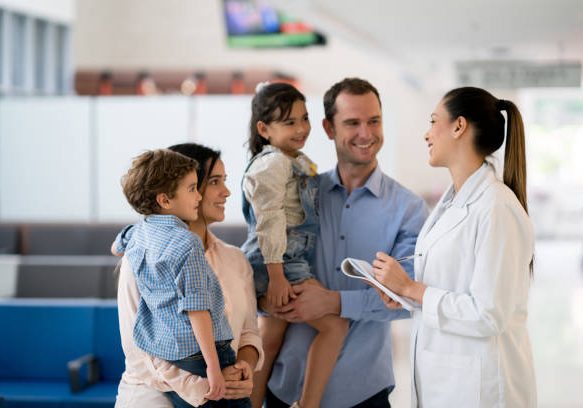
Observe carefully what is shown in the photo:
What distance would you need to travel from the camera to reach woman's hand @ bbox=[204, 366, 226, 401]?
7.27 ft

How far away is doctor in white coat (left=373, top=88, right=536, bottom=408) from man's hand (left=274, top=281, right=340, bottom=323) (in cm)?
33

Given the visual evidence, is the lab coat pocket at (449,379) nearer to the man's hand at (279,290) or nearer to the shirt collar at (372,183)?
the man's hand at (279,290)

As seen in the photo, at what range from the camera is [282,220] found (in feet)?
8.54

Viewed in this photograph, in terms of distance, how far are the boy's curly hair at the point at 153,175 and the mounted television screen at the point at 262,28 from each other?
11.3m

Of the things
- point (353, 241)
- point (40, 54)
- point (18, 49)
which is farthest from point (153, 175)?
point (40, 54)

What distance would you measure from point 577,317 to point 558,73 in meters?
4.50

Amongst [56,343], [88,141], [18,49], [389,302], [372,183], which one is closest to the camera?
[389,302]

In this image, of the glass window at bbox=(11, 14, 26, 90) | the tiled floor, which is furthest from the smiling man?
the glass window at bbox=(11, 14, 26, 90)

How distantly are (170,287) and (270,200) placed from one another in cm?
54

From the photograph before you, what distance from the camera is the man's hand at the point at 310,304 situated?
102 inches

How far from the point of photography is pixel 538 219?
22.3 m

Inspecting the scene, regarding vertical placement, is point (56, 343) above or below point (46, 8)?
below

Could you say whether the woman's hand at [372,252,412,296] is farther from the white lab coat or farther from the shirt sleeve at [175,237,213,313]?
the shirt sleeve at [175,237,213,313]

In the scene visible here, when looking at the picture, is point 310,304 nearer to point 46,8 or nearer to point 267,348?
point 267,348
